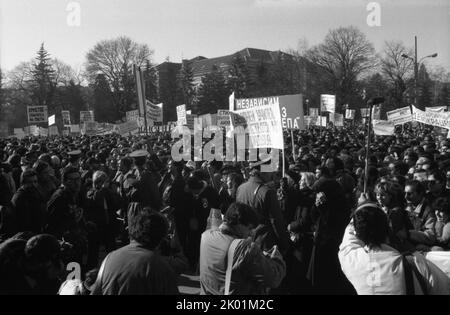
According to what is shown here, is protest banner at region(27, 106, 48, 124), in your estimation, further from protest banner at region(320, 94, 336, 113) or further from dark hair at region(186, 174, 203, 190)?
dark hair at region(186, 174, 203, 190)

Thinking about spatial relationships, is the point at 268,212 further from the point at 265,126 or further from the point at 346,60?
the point at 346,60

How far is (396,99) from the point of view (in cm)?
6122

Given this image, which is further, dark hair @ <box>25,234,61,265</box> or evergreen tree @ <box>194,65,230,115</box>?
evergreen tree @ <box>194,65,230,115</box>

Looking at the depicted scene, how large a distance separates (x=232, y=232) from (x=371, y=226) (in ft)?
3.02

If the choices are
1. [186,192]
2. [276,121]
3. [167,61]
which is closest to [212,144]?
[276,121]

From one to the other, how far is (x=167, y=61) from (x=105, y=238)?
85.3 metres

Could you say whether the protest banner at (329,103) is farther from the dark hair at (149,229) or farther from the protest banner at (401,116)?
the dark hair at (149,229)

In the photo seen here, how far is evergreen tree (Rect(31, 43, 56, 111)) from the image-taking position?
67.1 meters

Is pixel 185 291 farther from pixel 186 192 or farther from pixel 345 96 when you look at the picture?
pixel 345 96

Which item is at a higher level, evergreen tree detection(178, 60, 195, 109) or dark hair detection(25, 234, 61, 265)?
evergreen tree detection(178, 60, 195, 109)

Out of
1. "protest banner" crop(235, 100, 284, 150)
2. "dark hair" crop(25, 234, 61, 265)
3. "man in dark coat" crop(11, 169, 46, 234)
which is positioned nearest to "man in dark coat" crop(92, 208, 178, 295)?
"dark hair" crop(25, 234, 61, 265)

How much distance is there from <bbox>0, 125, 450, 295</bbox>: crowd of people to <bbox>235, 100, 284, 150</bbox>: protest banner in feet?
1.98

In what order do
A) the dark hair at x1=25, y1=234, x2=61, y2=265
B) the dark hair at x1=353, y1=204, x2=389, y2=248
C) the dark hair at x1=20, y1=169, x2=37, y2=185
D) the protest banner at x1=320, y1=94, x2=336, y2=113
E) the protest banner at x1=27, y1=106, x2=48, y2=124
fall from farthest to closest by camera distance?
the protest banner at x1=320, y1=94, x2=336, y2=113 < the protest banner at x1=27, y1=106, x2=48, y2=124 < the dark hair at x1=20, y1=169, x2=37, y2=185 < the dark hair at x1=25, y1=234, x2=61, y2=265 < the dark hair at x1=353, y1=204, x2=389, y2=248

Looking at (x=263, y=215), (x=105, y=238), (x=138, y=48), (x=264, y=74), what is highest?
(x=138, y=48)
